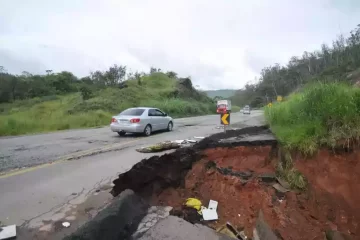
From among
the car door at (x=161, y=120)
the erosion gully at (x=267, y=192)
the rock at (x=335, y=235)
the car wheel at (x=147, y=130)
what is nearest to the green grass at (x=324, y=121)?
the erosion gully at (x=267, y=192)

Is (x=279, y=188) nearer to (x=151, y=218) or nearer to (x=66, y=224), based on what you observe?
(x=151, y=218)

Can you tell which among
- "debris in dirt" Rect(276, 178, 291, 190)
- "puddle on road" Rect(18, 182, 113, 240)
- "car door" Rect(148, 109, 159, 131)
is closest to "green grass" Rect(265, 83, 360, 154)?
"debris in dirt" Rect(276, 178, 291, 190)

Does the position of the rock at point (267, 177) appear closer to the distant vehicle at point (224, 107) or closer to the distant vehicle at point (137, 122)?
the distant vehicle at point (224, 107)

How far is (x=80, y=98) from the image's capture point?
3684 cm

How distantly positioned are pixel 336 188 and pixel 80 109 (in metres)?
29.1

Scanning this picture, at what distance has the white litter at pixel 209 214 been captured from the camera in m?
4.52

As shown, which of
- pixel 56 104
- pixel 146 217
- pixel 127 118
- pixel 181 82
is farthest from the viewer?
pixel 181 82

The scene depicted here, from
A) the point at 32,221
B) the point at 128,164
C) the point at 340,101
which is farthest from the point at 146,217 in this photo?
the point at 340,101

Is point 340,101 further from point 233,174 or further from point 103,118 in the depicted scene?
point 103,118

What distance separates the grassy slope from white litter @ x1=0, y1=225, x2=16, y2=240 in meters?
15.9

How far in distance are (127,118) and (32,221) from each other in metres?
10.5

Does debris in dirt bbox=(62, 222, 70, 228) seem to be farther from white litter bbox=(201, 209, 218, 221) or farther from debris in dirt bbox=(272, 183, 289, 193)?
debris in dirt bbox=(272, 183, 289, 193)

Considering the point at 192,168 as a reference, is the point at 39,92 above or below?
above

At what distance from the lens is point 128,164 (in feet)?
23.6
